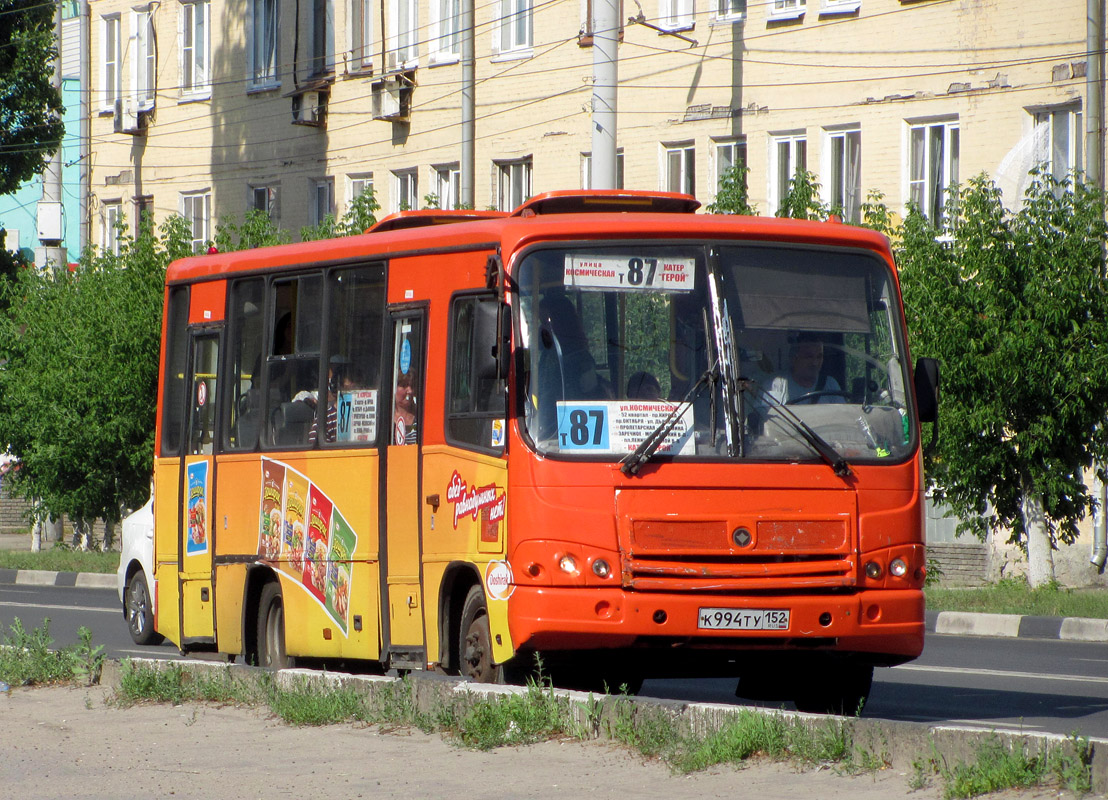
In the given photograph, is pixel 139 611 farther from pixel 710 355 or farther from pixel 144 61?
pixel 144 61

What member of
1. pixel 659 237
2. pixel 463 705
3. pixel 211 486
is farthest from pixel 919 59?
pixel 463 705

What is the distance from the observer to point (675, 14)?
30359 mm

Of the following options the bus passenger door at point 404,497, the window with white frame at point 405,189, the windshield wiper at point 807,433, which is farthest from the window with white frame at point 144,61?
the windshield wiper at point 807,433

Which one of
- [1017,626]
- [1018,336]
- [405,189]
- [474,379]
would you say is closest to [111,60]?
[405,189]

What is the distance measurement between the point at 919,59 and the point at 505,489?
18.3 metres

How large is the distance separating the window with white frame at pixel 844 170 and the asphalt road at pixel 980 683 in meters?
11.2

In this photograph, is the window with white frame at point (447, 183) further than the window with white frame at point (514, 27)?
Yes

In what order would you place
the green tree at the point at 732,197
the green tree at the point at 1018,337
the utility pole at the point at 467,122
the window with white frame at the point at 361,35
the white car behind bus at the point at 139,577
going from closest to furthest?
the white car behind bus at the point at 139,577 < the green tree at the point at 1018,337 < the green tree at the point at 732,197 < the utility pole at the point at 467,122 < the window with white frame at the point at 361,35

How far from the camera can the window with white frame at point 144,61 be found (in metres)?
42.5

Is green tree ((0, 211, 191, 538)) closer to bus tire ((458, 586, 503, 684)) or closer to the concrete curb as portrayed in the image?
the concrete curb

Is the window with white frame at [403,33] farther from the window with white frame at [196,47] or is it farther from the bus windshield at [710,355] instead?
the bus windshield at [710,355]

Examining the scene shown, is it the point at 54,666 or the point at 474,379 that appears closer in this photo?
the point at 474,379

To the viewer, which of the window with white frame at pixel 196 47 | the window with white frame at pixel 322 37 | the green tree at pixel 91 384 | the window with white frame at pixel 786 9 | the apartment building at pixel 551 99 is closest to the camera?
the apartment building at pixel 551 99

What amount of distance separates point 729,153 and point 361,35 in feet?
31.5
